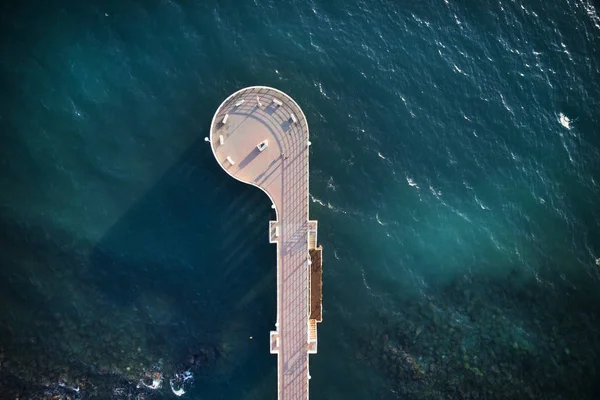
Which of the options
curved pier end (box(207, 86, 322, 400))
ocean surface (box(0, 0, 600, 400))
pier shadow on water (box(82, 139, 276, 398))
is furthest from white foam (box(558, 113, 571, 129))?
pier shadow on water (box(82, 139, 276, 398))

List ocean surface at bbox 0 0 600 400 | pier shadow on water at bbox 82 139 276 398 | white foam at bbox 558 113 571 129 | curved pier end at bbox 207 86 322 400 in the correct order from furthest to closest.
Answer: white foam at bbox 558 113 571 129, pier shadow on water at bbox 82 139 276 398, ocean surface at bbox 0 0 600 400, curved pier end at bbox 207 86 322 400

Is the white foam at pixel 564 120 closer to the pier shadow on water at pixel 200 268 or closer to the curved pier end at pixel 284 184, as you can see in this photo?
the curved pier end at pixel 284 184

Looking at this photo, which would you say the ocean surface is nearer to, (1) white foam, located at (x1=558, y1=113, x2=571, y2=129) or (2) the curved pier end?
(1) white foam, located at (x1=558, y1=113, x2=571, y2=129)

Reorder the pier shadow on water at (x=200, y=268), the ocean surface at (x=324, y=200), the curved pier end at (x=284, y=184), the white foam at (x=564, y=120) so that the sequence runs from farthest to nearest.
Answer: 1. the white foam at (x=564, y=120)
2. the pier shadow on water at (x=200, y=268)
3. the ocean surface at (x=324, y=200)
4. the curved pier end at (x=284, y=184)

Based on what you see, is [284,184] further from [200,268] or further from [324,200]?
[200,268]

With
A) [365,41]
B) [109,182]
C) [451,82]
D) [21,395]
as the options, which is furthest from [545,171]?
[21,395]

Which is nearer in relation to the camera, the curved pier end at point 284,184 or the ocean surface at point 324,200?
the curved pier end at point 284,184

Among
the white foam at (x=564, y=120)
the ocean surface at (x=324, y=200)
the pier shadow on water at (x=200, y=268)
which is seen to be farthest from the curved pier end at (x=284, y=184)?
the white foam at (x=564, y=120)

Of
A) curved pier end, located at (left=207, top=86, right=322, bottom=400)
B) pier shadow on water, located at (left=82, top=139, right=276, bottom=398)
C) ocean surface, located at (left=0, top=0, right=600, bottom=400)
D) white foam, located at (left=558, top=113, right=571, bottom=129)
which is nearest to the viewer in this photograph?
curved pier end, located at (left=207, top=86, right=322, bottom=400)
